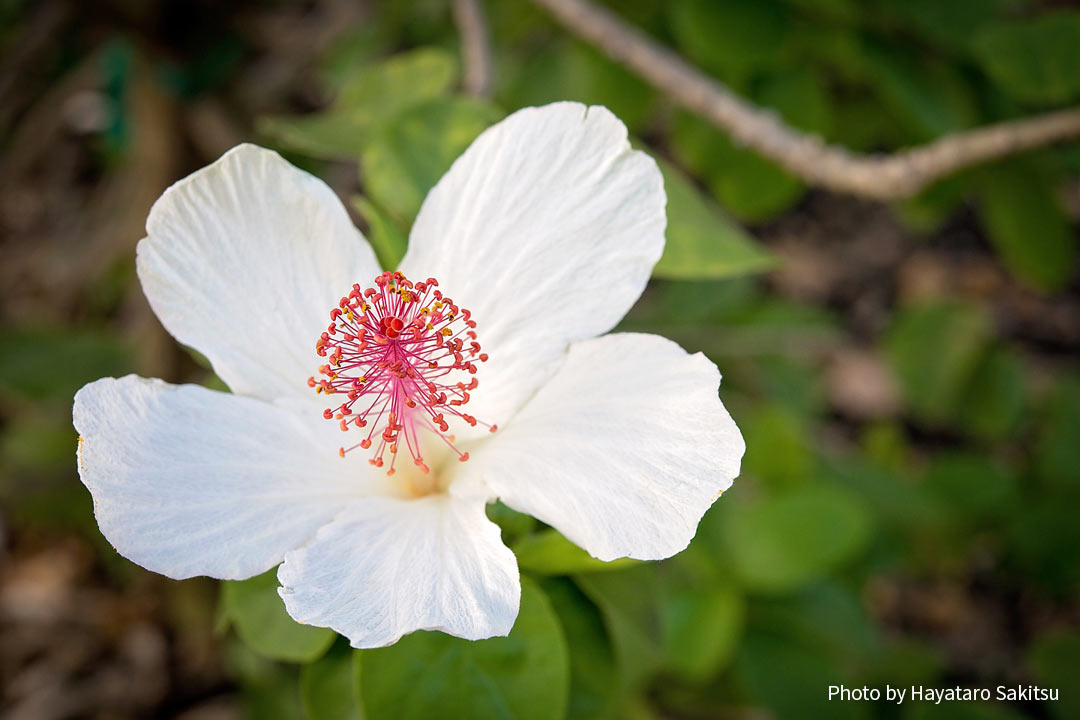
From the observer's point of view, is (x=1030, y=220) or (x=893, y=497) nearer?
(x=1030, y=220)

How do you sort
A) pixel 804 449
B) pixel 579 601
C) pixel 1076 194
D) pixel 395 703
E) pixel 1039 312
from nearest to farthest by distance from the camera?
pixel 395 703 < pixel 579 601 < pixel 804 449 < pixel 1039 312 < pixel 1076 194

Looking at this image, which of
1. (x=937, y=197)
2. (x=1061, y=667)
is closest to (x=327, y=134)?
(x=937, y=197)

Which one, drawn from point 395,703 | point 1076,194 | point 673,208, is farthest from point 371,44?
point 1076,194

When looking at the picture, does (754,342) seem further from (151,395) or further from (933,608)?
(151,395)

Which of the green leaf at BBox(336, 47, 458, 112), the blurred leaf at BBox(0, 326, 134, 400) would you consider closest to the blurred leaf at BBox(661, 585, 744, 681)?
the green leaf at BBox(336, 47, 458, 112)

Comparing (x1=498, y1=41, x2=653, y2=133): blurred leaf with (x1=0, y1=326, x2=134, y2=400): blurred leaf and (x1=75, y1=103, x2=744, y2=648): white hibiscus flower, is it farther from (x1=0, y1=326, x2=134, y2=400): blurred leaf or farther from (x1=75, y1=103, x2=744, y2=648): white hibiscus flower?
(x1=0, y1=326, x2=134, y2=400): blurred leaf

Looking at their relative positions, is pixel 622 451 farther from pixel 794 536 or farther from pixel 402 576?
pixel 794 536
